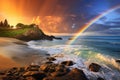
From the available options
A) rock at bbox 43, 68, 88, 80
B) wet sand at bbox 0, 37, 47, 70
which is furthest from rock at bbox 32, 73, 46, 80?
wet sand at bbox 0, 37, 47, 70

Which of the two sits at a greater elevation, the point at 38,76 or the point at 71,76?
the point at 38,76

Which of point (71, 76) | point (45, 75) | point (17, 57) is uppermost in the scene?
point (17, 57)

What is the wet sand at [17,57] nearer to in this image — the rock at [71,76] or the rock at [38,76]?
the rock at [38,76]

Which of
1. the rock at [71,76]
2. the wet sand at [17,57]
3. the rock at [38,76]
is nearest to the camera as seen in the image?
the rock at [71,76]

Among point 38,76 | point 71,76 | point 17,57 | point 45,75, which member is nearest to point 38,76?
point 38,76

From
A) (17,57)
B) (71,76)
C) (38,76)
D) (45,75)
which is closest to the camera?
(38,76)

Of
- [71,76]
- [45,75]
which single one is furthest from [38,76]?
[71,76]

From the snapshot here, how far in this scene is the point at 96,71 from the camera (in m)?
25.1

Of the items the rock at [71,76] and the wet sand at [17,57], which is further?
the wet sand at [17,57]

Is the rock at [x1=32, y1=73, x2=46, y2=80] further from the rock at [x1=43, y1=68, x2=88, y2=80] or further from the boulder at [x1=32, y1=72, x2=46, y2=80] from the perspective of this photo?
the rock at [x1=43, y1=68, x2=88, y2=80]

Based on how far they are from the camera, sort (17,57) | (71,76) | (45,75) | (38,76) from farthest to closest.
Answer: (17,57) < (45,75) < (71,76) < (38,76)

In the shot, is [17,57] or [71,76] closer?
[71,76]

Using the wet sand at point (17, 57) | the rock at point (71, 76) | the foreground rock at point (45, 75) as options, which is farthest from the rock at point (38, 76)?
the wet sand at point (17, 57)

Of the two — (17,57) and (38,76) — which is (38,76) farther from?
(17,57)
